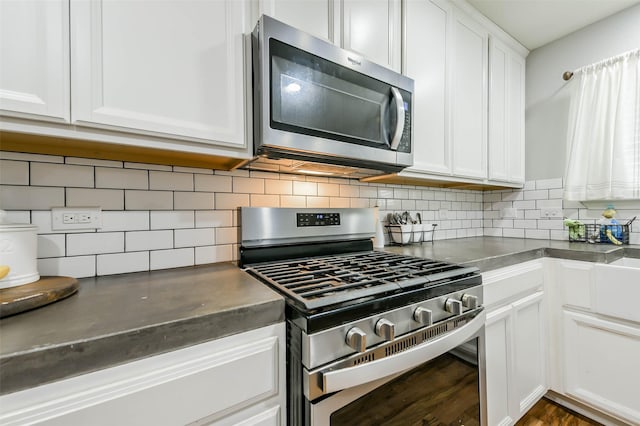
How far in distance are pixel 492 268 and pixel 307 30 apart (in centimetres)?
134

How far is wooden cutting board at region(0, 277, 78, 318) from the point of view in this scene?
608 mm

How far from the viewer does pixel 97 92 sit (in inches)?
30.1

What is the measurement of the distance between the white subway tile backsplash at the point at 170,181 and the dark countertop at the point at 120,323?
0.41 m

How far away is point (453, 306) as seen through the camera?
3.20ft

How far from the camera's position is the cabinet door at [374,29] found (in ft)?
4.04

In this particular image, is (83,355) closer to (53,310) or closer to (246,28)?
(53,310)

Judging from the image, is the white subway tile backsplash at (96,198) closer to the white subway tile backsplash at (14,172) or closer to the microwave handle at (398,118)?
the white subway tile backsplash at (14,172)

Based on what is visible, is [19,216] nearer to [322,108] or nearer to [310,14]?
[322,108]

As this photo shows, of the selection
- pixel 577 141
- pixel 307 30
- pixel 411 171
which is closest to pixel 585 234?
pixel 577 141

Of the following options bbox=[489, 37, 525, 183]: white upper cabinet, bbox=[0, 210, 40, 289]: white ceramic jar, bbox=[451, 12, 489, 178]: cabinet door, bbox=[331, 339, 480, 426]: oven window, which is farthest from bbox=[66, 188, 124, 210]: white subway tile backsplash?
bbox=[489, 37, 525, 183]: white upper cabinet

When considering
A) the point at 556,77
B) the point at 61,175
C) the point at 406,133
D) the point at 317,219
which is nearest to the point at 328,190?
the point at 317,219

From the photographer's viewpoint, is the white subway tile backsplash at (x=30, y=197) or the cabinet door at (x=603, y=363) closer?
the white subway tile backsplash at (x=30, y=197)

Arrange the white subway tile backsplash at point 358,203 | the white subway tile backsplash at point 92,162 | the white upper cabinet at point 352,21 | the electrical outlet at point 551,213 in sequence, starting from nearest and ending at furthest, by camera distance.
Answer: the white subway tile backsplash at point 92,162, the white upper cabinet at point 352,21, the white subway tile backsplash at point 358,203, the electrical outlet at point 551,213

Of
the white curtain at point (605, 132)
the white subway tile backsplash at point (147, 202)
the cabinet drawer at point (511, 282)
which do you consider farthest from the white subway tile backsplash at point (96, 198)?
the white curtain at point (605, 132)
